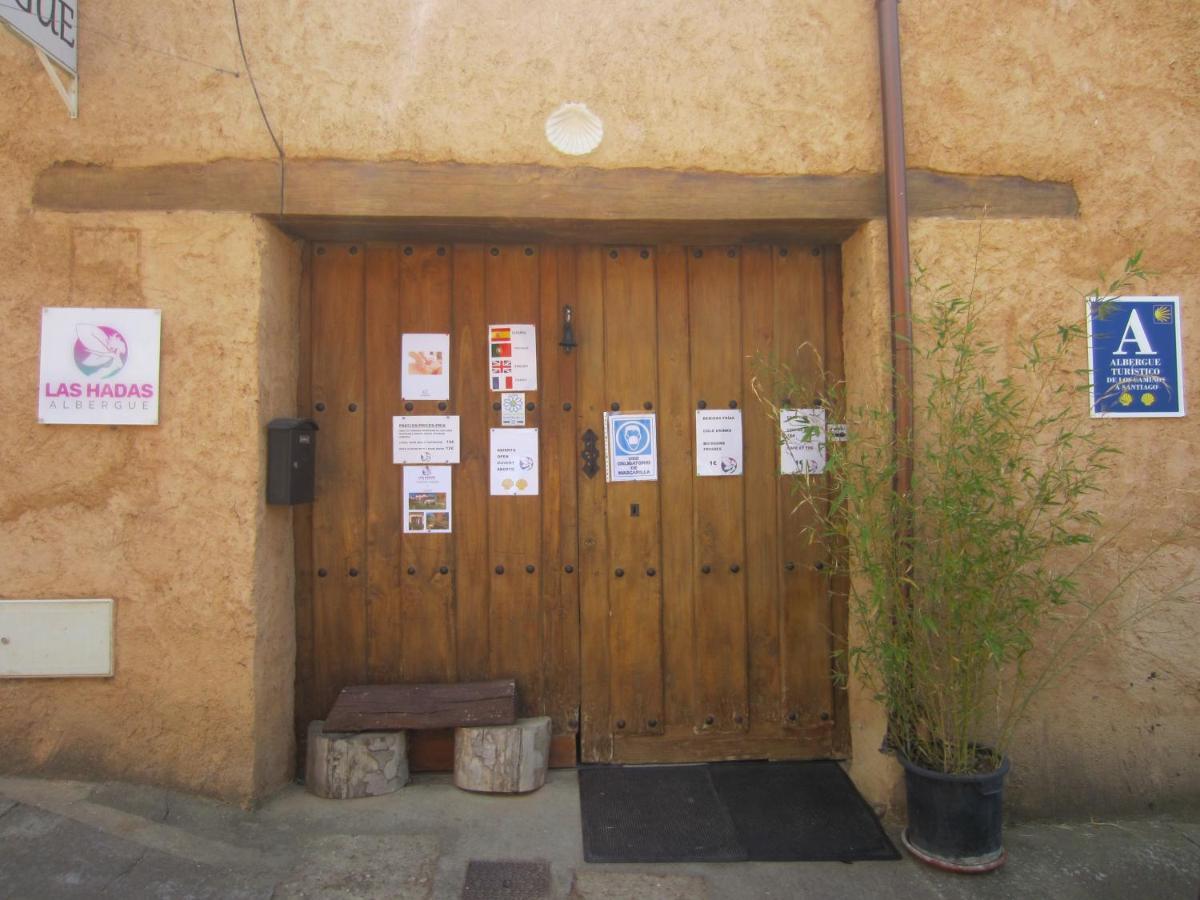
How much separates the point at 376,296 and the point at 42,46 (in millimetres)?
1367

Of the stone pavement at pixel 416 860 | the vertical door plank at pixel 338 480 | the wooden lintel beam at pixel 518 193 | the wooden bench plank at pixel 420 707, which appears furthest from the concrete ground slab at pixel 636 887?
the wooden lintel beam at pixel 518 193

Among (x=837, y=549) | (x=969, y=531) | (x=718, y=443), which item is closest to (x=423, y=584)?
(x=718, y=443)

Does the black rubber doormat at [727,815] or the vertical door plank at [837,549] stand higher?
the vertical door plank at [837,549]

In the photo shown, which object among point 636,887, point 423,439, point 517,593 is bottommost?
point 636,887

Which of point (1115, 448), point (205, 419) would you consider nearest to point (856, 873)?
point (1115, 448)

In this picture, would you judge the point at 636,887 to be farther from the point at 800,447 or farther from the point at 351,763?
the point at 800,447

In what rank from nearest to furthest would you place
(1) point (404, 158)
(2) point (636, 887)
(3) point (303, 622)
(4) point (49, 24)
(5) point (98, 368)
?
(2) point (636, 887), (4) point (49, 24), (5) point (98, 368), (1) point (404, 158), (3) point (303, 622)

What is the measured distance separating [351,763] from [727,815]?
145 cm

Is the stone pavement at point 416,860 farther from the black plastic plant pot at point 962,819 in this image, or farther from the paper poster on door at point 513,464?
the paper poster on door at point 513,464

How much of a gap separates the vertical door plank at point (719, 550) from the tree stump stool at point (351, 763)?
4.23ft

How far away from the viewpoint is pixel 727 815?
9.74 ft

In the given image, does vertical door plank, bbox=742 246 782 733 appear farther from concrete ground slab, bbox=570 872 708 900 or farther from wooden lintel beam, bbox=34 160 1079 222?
concrete ground slab, bbox=570 872 708 900

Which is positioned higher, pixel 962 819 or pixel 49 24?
pixel 49 24

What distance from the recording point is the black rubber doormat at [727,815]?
275 cm
